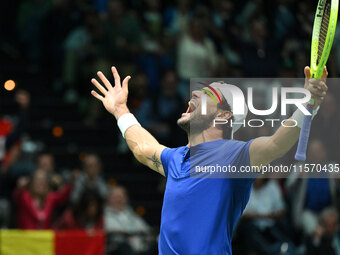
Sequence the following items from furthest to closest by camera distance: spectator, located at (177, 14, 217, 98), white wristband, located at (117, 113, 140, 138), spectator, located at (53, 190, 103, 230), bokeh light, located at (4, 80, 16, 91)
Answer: bokeh light, located at (4, 80, 16, 91) < spectator, located at (177, 14, 217, 98) < spectator, located at (53, 190, 103, 230) < white wristband, located at (117, 113, 140, 138)

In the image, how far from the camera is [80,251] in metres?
10.8

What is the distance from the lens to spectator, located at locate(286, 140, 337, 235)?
37.5 feet

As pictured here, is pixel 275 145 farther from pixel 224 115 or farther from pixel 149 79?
pixel 149 79

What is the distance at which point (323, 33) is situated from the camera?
19.4ft

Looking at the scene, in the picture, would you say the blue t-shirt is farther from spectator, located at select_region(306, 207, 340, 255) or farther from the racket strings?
spectator, located at select_region(306, 207, 340, 255)

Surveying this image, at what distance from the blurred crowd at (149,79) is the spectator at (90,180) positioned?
0.8 inches

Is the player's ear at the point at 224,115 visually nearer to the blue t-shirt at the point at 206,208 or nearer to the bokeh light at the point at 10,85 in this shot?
→ the blue t-shirt at the point at 206,208

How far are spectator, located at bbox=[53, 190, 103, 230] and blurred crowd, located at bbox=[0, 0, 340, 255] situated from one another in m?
0.01

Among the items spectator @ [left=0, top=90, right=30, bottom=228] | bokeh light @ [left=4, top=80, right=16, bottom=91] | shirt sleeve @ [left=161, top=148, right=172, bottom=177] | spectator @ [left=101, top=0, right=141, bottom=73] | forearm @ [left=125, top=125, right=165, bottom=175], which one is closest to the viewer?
shirt sleeve @ [left=161, top=148, right=172, bottom=177]

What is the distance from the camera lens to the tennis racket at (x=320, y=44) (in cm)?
539

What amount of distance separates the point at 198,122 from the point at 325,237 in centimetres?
529

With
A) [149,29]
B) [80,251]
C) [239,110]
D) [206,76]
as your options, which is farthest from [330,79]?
[239,110]

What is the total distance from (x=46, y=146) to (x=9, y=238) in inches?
132

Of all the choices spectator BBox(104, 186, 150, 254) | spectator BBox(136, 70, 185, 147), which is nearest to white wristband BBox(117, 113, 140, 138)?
spectator BBox(104, 186, 150, 254)
